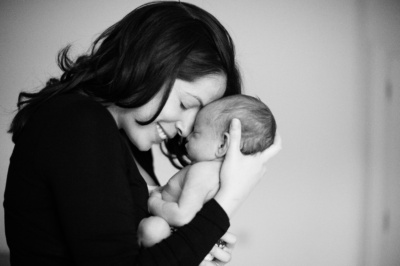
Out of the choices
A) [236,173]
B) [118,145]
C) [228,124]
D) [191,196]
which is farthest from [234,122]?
[118,145]

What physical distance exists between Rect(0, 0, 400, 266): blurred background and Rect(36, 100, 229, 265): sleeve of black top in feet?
4.37

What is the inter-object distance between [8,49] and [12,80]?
0.61 feet

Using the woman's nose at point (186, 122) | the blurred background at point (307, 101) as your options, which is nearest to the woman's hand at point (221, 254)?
the woman's nose at point (186, 122)

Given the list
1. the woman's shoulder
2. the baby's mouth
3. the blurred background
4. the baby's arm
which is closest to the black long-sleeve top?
the woman's shoulder

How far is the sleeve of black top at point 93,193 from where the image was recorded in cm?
65

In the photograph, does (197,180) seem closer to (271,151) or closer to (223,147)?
(223,147)

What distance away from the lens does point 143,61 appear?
0.88m

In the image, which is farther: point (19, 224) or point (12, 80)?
point (12, 80)

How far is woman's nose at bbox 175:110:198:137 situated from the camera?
3.39ft

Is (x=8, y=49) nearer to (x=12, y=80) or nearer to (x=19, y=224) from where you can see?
(x=12, y=80)

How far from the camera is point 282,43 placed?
1954mm

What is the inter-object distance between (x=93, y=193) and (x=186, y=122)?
0.47 m

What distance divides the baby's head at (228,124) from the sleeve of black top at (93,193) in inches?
15.7

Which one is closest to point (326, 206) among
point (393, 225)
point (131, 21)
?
point (393, 225)
